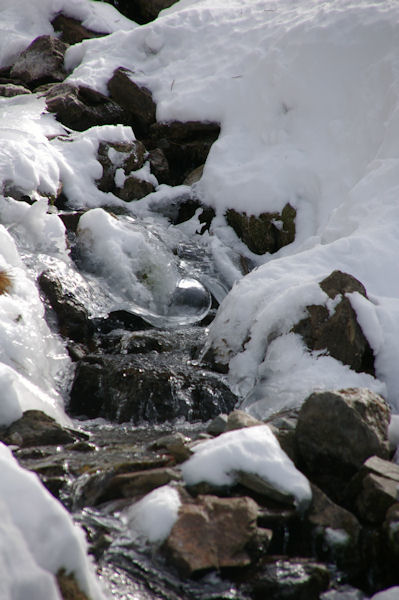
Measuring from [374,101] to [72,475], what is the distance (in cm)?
609

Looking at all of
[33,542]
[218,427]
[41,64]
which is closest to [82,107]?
[41,64]

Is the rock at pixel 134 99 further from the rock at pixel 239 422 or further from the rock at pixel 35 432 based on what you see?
the rock at pixel 239 422

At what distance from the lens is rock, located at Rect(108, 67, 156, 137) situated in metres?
9.19

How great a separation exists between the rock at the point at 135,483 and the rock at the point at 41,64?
9.63 m

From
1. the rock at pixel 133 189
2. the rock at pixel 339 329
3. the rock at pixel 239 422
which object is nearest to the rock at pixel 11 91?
the rock at pixel 133 189

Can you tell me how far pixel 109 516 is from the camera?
251 centimetres

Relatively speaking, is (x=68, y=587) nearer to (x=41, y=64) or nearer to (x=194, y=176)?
(x=194, y=176)

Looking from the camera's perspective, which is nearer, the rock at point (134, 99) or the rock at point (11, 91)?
the rock at point (134, 99)

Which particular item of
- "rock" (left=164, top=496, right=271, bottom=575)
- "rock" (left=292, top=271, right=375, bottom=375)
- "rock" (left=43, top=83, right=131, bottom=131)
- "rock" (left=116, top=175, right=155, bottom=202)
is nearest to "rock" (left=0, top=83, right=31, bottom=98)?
"rock" (left=43, top=83, right=131, bottom=131)

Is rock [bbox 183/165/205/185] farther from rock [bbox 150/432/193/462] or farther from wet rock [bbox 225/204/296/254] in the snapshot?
rock [bbox 150/432/193/462]

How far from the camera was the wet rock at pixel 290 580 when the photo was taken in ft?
7.42

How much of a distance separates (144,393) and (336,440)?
72.4 inches

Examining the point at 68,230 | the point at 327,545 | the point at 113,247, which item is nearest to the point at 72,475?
the point at 327,545

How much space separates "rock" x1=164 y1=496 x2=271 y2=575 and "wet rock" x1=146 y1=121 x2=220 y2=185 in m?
6.80
